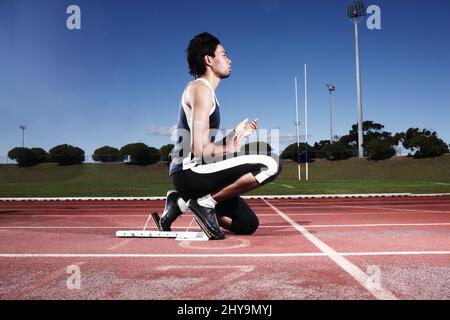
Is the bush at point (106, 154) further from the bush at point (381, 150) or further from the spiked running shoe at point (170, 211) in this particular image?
the spiked running shoe at point (170, 211)

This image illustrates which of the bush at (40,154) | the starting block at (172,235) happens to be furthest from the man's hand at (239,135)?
the bush at (40,154)

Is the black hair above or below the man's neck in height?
above

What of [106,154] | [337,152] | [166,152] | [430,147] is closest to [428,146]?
[430,147]

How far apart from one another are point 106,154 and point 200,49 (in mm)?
64942

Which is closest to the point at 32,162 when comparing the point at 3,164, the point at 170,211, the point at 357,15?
the point at 3,164

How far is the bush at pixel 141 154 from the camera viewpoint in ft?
203

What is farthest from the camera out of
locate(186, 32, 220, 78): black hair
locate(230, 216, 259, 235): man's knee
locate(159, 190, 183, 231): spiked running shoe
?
locate(230, 216, 259, 235): man's knee

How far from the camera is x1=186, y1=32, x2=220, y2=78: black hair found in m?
5.05

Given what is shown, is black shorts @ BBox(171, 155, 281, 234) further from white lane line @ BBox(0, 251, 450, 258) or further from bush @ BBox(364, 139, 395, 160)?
bush @ BBox(364, 139, 395, 160)

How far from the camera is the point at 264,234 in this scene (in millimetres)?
5652

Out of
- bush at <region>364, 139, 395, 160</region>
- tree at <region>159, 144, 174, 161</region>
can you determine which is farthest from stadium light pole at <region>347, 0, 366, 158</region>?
tree at <region>159, 144, 174, 161</region>

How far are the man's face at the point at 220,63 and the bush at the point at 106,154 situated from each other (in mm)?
63655

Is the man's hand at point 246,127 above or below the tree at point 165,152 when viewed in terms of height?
below
